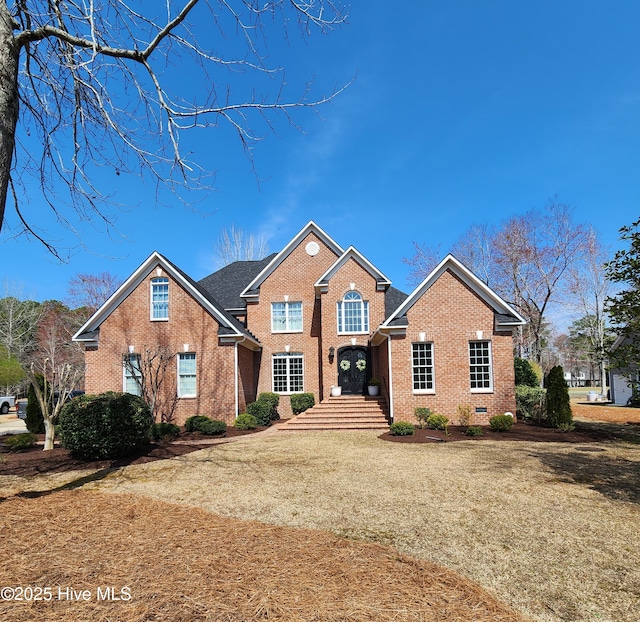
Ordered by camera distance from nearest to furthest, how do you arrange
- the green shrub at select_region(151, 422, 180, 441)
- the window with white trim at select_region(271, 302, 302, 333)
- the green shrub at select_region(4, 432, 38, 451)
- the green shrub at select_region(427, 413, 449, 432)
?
the green shrub at select_region(4, 432, 38, 451) < the green shrub at select_region(151, 422, 180, 441) < the green shrub at select_region(427, 413, 449, 432) < the window with white trim at select_region(271, 302, 302, 333)

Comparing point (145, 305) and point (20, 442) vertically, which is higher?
point (145, 305)

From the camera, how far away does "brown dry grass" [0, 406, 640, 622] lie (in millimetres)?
4176

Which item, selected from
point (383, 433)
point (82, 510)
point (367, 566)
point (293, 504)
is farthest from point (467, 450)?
point (82, 510)

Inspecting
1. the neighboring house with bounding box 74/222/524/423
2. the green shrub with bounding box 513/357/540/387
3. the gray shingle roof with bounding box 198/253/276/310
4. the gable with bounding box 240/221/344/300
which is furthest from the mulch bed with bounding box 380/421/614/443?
the gray shingle roof with bounding box 198/253/276/310

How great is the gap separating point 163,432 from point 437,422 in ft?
30.9

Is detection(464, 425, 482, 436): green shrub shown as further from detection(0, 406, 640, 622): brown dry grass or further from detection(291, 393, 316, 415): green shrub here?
detection(291, 393, 316, 415): green shrub

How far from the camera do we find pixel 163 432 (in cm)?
1370

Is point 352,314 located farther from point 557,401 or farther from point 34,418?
point 34,418

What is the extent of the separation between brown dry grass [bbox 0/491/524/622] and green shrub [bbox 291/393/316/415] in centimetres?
1397

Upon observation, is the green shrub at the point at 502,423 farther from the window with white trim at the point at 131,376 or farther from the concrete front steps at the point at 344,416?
the window with white trim at the point at 131,376

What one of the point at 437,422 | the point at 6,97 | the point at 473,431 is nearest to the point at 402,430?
the point at 437,422

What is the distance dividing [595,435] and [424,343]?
20.3ft

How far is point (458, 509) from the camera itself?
20.7 feet

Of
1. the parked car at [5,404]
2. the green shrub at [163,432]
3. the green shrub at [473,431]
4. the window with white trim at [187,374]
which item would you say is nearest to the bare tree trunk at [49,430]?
the green shrub at [163,432]
